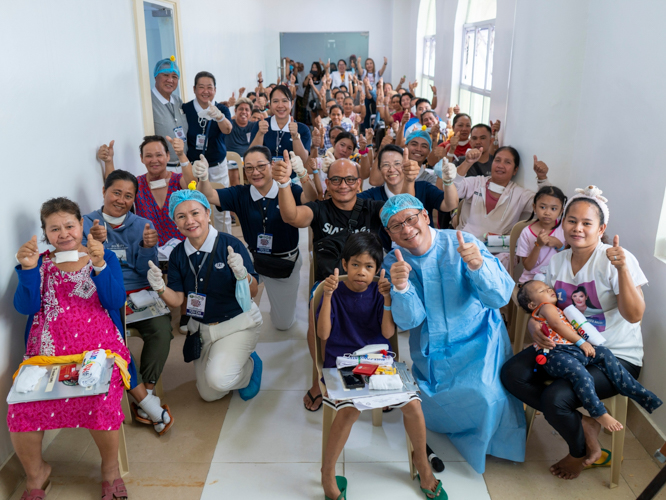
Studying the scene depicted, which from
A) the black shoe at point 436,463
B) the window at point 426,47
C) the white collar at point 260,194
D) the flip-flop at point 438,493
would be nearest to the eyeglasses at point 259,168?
the white collar at point 260,194

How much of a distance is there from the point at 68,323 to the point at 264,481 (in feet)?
3.82

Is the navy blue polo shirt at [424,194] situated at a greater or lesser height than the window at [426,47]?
lesser

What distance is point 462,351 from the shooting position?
2.41 m

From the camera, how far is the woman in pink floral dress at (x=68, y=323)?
2176mm

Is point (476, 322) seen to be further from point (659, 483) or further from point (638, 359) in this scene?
point (659, 483)

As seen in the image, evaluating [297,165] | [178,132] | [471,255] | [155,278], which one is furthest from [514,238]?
[178,132]

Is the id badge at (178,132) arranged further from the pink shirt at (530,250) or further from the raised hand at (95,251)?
the pink shirt at (530,250)

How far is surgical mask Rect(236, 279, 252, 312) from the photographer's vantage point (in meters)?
2.79

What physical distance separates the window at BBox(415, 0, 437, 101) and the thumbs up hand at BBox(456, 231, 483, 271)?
888 centimetres

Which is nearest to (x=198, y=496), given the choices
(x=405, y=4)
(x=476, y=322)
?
(x=476, y=322)

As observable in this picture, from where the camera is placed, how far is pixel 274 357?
3.42m

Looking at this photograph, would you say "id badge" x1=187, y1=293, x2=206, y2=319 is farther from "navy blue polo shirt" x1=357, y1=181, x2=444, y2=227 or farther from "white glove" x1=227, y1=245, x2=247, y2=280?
"navy blue polo shirt" x1=357, y1=181, x2=444, y2=227

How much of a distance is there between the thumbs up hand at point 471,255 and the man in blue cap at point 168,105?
2.70 m

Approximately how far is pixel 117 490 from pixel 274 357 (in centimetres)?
134
